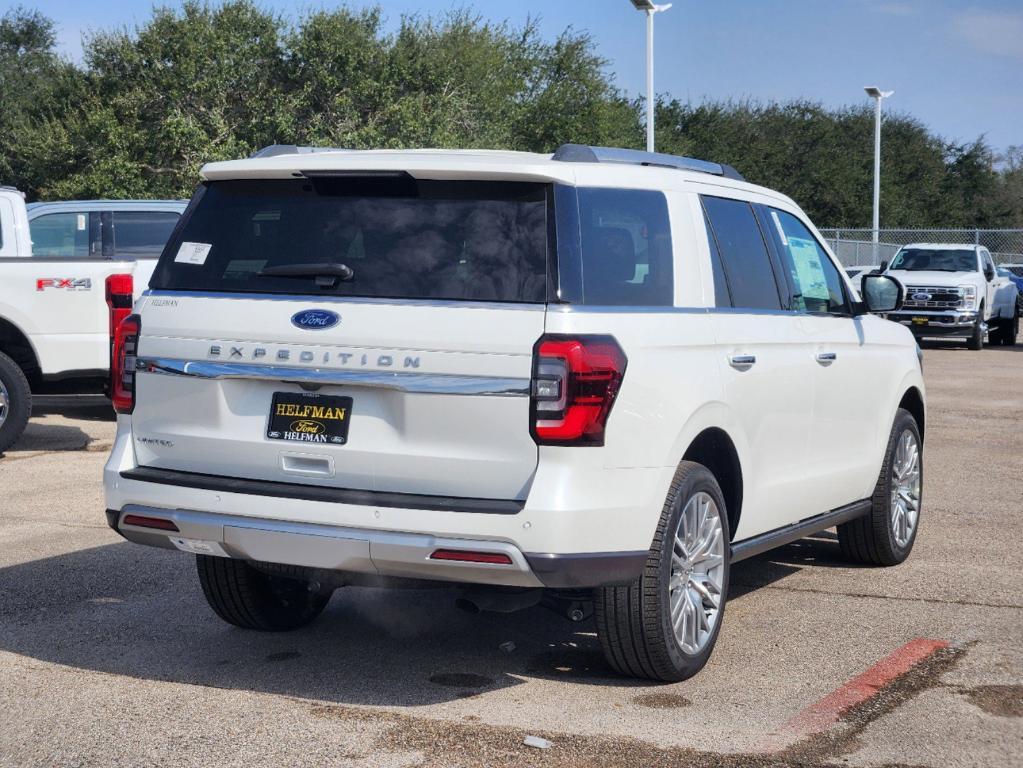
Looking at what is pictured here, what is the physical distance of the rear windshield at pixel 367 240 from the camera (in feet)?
15.9

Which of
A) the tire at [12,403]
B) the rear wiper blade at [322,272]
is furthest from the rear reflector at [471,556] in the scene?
the tire at [12,403]

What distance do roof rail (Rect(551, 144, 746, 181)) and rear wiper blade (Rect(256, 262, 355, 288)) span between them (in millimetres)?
863

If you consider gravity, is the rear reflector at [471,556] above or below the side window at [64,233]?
below

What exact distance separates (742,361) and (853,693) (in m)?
1.33

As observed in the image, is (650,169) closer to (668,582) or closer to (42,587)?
(668,582)

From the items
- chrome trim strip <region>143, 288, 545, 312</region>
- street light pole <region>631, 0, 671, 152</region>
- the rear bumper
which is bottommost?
the rear bumper

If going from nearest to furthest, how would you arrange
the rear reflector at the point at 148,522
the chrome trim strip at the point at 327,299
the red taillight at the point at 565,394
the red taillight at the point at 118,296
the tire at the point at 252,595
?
the red taillight at the point at 565,394 < the chrome trim strip at the point at 327,299 < the rear reflector at the point at 148,522 < the tire at the point at 252,595 < the red taillight at the point at 118,296

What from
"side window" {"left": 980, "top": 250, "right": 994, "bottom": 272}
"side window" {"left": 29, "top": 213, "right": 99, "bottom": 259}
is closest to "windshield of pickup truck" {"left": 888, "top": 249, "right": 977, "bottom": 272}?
"side window" {"left": 980, "top": 250, "right": 994, "bottom": 272}

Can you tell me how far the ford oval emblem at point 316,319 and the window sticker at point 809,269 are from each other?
98.8 inches

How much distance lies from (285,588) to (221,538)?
1.17m

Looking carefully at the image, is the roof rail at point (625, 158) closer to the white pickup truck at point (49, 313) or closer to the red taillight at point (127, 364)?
the red taillight at point (127, 364)

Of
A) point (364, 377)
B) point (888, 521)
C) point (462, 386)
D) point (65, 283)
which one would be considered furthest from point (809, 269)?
point (65, 283)

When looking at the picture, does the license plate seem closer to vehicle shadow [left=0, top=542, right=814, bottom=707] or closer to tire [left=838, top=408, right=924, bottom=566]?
vehicle shadow [left=0, top=542, right=814, bottom=707]

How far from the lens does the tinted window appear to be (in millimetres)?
14391
